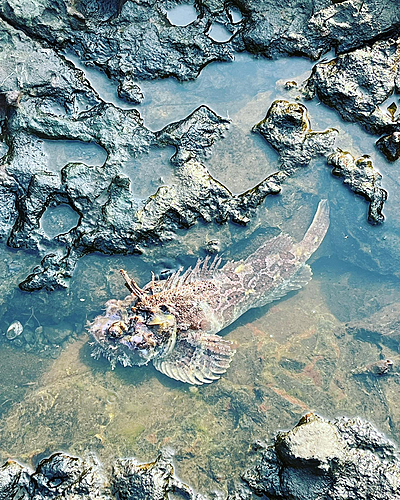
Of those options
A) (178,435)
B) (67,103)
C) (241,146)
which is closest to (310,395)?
(178,435)

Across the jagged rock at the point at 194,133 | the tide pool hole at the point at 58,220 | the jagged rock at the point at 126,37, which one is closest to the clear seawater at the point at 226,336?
the tide pool hole at the point at 58,220

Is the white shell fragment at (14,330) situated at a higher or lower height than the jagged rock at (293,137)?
lower

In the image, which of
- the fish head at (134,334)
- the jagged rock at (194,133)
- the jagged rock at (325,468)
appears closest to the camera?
the jagged rock at (325,468)

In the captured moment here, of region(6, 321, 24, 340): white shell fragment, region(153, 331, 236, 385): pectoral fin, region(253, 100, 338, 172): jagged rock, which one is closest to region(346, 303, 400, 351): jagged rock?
region(153, 331, 236, 385): pectoral fin

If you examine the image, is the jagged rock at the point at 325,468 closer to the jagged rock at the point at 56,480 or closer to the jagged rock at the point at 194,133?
the jagged rock at the point at 56,480

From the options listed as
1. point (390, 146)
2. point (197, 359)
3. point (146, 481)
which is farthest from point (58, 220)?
point (390, 146)

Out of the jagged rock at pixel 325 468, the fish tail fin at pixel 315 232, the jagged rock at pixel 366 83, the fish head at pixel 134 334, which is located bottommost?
the fish head at pixel 134 334
